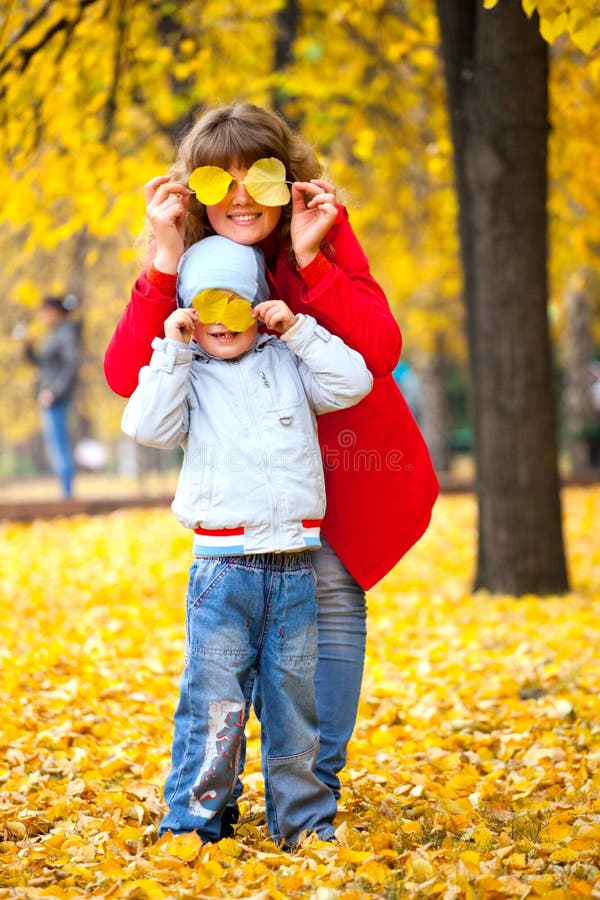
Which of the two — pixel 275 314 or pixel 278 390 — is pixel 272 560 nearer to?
pixel 278 390

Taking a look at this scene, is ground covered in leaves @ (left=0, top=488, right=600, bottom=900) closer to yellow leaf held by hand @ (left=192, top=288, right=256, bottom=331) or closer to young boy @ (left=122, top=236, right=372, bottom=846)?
young boy @ (left=122, top=236, right=372, bottom=846)

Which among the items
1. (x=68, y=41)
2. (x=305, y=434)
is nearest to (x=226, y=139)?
(x=305, y=434)

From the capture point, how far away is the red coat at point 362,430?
2758mm

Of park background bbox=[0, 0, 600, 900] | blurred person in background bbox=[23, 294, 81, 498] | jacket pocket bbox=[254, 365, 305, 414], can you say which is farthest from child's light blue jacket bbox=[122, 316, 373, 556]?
blurred person in background bbox=[23, 294, 81, 498]

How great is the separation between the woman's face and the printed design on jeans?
1.13 meters

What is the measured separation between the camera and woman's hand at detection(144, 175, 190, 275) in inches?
106

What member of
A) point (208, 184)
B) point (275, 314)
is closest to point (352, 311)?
point (275, 314)

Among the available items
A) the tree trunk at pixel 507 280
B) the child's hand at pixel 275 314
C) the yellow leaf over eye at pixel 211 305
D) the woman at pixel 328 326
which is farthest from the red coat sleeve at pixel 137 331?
the tree trunk at pixel 507 280

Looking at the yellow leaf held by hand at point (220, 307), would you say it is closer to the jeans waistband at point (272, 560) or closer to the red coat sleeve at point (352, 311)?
the red coat sleeve at point (352, 311)

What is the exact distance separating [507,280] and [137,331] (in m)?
4.09

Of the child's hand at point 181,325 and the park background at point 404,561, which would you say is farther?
the park background at point 404,561

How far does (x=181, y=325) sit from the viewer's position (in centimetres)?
263

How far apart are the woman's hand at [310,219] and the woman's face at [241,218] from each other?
7cm

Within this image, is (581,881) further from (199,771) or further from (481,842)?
(199,771)
